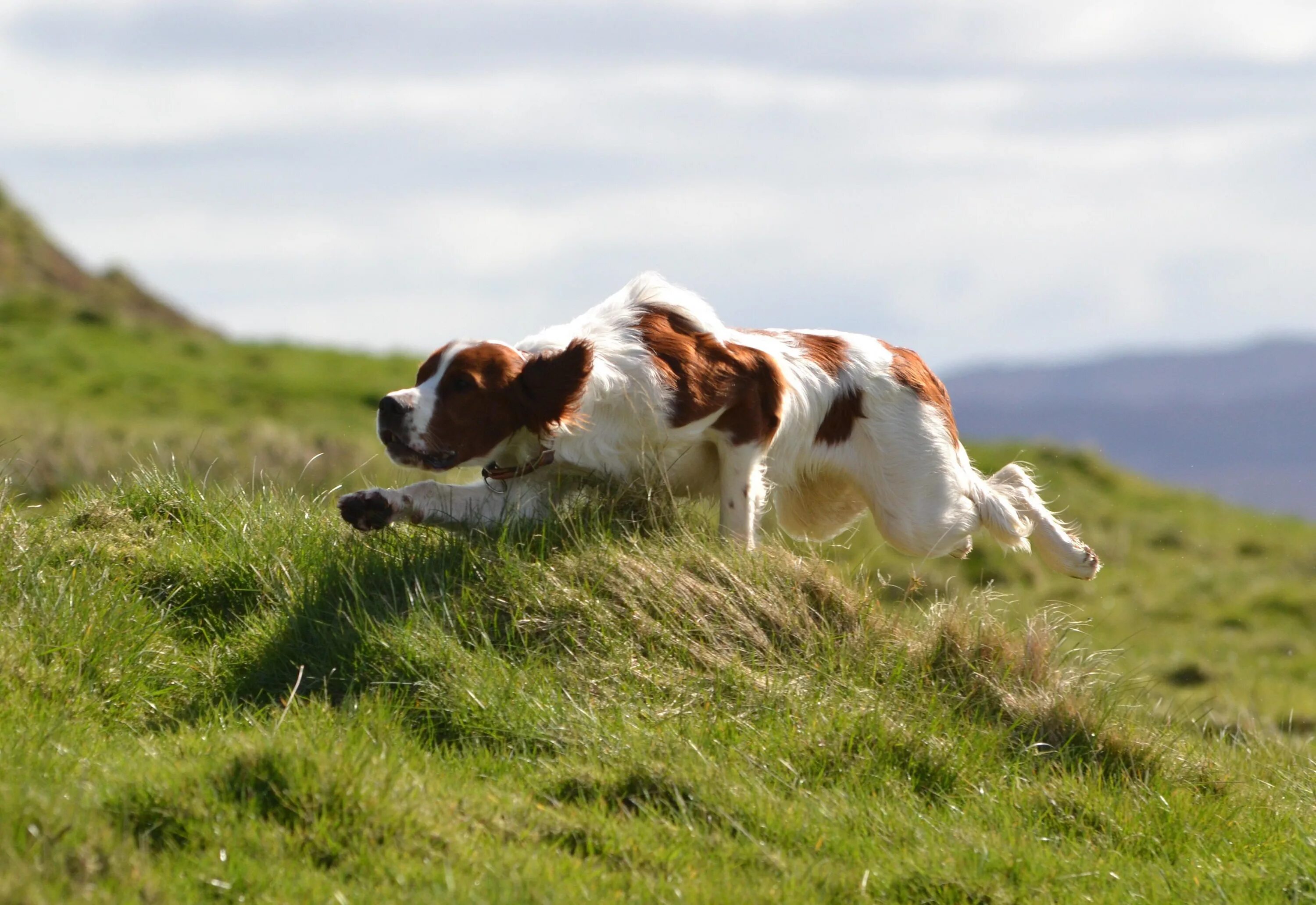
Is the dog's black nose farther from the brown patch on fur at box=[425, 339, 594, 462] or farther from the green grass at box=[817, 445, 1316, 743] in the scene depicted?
the green grass at box=[817, 445, 1316, 743]

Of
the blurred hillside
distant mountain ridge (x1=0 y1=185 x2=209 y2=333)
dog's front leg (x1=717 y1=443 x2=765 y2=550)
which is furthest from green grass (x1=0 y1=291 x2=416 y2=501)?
dog's front leg (x1=717 y1=443 x2=765 y2=550)

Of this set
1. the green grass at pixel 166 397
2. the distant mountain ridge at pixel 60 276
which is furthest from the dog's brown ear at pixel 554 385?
the distant mountain ridge at pixel 60 276

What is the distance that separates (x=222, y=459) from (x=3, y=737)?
46.5 feet

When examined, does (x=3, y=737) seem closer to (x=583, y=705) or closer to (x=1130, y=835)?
(x=583, y=705)

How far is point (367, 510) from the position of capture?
6.01m

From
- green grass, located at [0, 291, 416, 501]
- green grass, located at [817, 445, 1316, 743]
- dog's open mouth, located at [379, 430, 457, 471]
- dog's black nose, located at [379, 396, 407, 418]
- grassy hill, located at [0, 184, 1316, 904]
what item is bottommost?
green grass, located at [817, 445, 1316, 743]

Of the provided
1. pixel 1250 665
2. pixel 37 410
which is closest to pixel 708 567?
pixel 1250 665

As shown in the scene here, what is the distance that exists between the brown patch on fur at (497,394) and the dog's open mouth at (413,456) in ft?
0.06

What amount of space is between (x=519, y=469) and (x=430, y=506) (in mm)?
410

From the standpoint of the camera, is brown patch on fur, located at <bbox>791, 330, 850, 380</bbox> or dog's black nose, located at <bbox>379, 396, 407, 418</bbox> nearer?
dog's black nose, located at <bbox>379, 396, 407, 418</bbox>

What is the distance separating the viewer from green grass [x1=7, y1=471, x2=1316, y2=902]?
426cm

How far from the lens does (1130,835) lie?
16.9 ft

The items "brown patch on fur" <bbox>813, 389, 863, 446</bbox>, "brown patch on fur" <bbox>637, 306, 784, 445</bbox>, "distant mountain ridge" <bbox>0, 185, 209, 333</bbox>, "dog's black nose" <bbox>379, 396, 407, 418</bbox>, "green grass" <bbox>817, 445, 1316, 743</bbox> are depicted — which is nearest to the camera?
"dog's black nose" <bbox>379, 396, 407, 418</bbox>

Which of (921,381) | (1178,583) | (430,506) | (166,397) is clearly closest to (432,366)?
(430,506)
